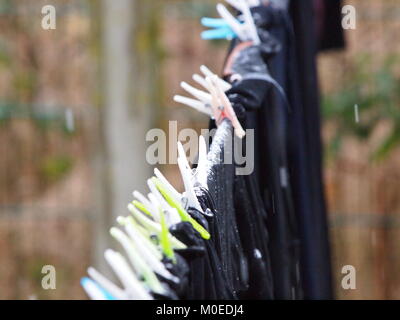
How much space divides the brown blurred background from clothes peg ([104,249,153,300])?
182 cm

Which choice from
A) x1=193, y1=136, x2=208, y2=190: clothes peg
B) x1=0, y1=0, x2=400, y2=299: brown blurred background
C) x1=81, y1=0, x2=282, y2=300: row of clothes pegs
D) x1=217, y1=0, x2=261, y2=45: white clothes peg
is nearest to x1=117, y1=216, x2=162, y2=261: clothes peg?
x1=81, y1=0, x2=282, y2=300: row of clothes pegs

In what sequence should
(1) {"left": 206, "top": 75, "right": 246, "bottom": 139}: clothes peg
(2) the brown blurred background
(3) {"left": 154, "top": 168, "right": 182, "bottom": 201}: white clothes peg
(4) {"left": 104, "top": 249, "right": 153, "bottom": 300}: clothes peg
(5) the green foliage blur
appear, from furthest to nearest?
(2) the brown blurred background
(5) the green foliage blur
(1) {"left": 206, "top": 75, "right": 246, "bottom": 139}: clothes peg
(3) {"left": 154, "top": 168, "right": 182, "bottom": 201}: white clothes peg
(4) {"left": 104, "top": 249, "right": 153, "bottom": 300}: clothes peg

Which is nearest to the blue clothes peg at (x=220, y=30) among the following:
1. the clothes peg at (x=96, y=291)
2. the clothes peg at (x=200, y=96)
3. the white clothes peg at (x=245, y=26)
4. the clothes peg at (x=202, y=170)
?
the white clothes peg at (x=245, y=26)

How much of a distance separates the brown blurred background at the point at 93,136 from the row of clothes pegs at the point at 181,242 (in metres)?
1.57

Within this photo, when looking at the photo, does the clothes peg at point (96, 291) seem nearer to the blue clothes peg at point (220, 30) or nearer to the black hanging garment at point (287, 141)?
the black hanging garment at point (287, 141)

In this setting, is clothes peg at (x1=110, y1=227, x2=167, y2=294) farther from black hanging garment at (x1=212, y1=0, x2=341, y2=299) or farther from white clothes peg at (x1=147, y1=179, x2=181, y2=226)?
black hanging garment at (x1=212, y1=0, x2=341, y2=299)

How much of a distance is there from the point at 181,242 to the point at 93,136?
198 cm

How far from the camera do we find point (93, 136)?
2457 mm

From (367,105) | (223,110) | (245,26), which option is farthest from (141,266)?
(367,105)

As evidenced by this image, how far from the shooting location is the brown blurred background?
2400mm

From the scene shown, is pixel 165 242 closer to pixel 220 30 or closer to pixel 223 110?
pixel 223 110

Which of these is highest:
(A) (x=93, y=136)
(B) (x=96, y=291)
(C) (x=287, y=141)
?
(A) (x=93, y=136)

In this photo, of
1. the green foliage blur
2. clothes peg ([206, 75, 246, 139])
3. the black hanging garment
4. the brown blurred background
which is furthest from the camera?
the brown blurred background
